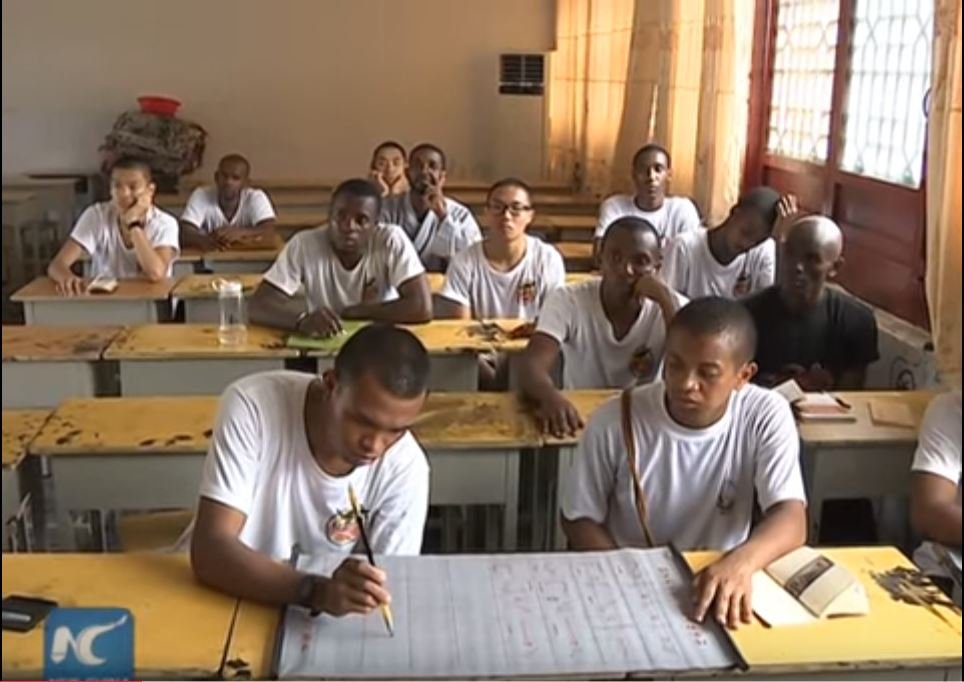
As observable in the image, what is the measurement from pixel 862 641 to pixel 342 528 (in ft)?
2.41

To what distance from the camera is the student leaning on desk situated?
1.44 m

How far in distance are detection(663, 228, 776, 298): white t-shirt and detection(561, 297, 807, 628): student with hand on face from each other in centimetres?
167

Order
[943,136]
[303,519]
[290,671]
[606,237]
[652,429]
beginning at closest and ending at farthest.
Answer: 1. [290,671]
2. [303,519]
3. [652,429]
4. [943,136]
5. [606,237]

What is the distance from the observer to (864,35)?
3404mm

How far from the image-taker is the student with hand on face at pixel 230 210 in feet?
16.1

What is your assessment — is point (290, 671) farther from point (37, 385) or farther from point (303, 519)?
point (37, 385)

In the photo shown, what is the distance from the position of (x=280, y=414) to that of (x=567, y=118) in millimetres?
5212

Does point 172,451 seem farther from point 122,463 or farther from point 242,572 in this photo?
point 242,572

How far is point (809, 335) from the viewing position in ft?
9.53

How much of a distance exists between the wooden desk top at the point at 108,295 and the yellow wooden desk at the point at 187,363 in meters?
0.66

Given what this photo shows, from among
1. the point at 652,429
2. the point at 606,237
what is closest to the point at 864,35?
the point at 606,237

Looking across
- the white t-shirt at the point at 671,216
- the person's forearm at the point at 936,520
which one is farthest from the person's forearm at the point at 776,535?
the white t-shirt at the point at 671,216

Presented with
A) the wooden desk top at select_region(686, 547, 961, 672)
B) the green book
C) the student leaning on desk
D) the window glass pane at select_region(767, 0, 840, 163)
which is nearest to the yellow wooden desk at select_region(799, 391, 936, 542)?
the wooden desk top at select_region(686, 547, 961, 672)
